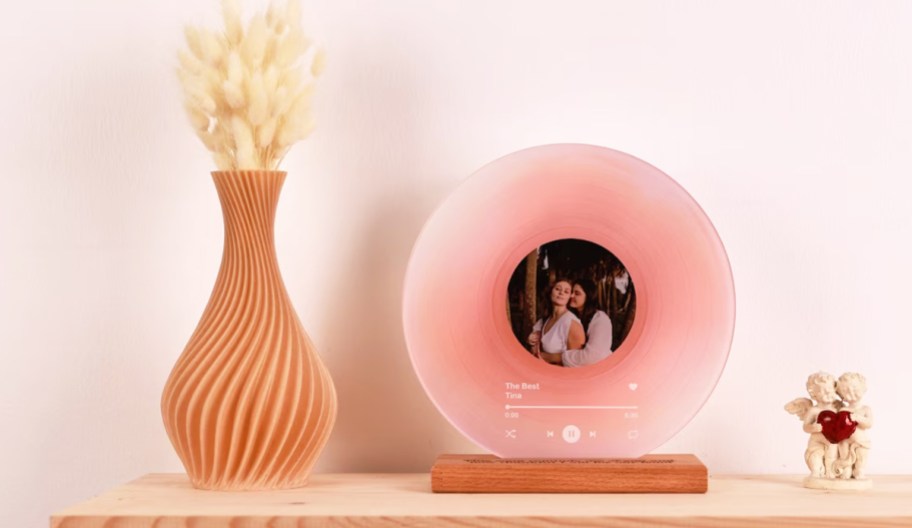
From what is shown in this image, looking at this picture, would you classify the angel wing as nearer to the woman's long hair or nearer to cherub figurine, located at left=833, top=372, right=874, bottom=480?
cherub figurine, located at left=833, top=372, right=874, bottom=480

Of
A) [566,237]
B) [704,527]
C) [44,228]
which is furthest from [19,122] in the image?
[704,527]

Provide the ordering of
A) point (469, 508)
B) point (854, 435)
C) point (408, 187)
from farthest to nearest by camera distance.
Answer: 1. point (408, 187)
2. point (854, 435)
3. point (469, 508)

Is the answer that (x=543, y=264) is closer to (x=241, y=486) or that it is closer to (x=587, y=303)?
(x=587, y=303)

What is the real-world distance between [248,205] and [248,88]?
11 cm

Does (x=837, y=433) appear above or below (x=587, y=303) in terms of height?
below

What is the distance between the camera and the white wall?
119cm

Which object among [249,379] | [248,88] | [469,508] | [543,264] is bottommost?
[469,508]

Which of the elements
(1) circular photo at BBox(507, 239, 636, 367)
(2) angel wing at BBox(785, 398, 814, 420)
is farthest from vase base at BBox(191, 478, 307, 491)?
(2) angel wing at BBox(785, 398, 814, 420)

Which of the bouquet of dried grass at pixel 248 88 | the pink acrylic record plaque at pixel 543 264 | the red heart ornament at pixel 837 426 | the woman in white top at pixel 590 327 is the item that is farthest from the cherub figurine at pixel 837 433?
the bouquet of dried grass at pixel 248 88

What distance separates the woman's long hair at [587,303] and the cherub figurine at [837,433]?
0.22 meters

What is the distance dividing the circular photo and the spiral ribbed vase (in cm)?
21

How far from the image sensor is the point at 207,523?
929 millimetres

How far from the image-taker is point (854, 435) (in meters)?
1.07

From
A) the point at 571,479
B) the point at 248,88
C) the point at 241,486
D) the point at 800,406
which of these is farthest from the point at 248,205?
the point at 800,406
